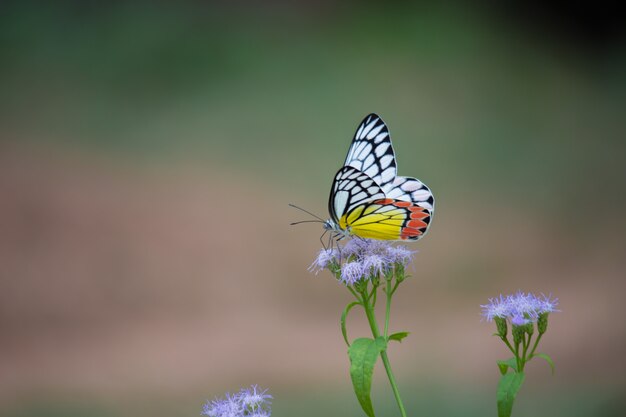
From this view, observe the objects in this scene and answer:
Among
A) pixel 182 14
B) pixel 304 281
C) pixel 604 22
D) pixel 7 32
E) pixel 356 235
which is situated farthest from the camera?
pixel 604 22

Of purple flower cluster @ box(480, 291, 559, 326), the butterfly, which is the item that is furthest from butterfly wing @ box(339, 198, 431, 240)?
purple flower cluster @ box(480, 291, 559, 326)

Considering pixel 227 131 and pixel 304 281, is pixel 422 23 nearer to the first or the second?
pixel 227 131

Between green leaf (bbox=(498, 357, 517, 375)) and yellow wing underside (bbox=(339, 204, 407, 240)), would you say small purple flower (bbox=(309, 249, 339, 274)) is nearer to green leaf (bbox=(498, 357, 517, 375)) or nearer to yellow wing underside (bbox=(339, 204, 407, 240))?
yellow wing underside (bbox=(339, 204, 407, 240))

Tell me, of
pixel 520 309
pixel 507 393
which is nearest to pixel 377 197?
pixel 520 309

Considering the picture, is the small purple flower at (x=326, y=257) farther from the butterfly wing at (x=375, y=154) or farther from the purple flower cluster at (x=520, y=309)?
the purple flower cluster at (x=520, y=309)

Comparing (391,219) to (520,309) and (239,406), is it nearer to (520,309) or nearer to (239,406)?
(520,309)

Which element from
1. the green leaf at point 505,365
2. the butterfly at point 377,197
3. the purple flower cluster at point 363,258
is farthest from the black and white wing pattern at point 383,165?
the green leaf at point 505,365

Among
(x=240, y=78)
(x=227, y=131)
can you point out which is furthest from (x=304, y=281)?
(x=240, y=78)
